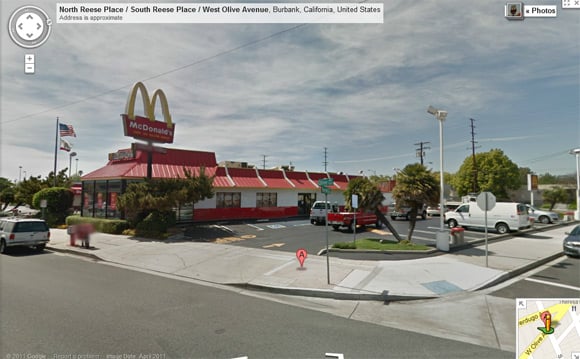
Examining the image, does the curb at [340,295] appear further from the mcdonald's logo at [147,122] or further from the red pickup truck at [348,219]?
the mcdonald's logo at [147,122]

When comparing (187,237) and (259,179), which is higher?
(259,179)

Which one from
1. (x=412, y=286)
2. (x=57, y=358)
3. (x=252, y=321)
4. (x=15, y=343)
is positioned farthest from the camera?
(x=412, y=286)

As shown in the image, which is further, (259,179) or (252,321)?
(259,179)

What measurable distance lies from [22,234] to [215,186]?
12.3 m

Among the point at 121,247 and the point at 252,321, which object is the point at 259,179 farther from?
the point at 252,321

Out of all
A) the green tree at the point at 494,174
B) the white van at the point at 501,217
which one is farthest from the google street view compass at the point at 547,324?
the green tree at the point at 494,174

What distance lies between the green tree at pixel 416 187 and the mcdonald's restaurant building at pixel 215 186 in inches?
507

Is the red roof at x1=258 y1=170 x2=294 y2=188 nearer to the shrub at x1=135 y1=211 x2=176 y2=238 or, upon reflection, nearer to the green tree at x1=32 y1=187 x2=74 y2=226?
the shrub at x1=135 y1=211 x2=176 y2=238

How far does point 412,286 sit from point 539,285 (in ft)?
13.6

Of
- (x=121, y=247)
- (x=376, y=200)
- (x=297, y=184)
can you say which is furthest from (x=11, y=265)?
(x=297, y=184)

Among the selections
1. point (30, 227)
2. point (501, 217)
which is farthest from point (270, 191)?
point (501, 217)

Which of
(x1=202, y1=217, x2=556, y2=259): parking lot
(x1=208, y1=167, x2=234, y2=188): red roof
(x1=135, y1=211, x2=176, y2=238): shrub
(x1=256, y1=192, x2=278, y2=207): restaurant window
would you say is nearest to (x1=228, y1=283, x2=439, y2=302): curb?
(x1=202, y1=217, x2=556, y2=259): parking lot

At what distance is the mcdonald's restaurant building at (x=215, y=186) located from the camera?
70.3 feet

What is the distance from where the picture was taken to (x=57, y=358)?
14.4 ft
